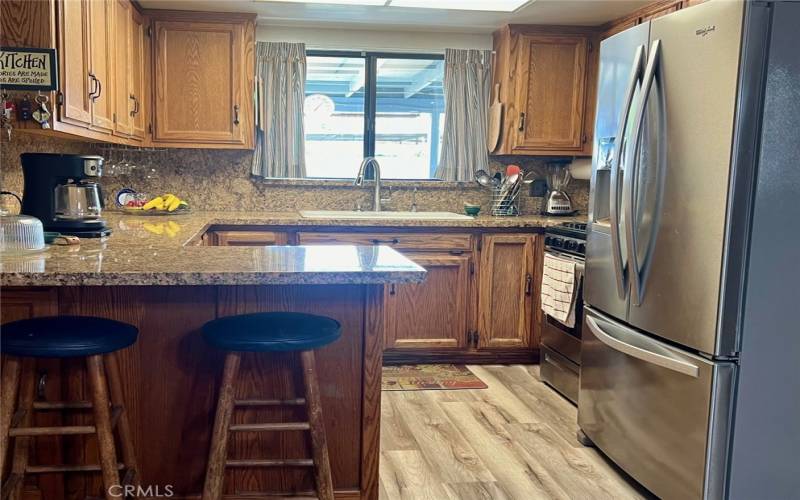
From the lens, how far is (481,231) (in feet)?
12.4

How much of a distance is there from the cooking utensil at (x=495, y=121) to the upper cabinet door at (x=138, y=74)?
81.0 inches

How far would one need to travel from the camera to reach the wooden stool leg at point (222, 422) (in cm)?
174

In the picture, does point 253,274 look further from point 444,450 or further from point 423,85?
point 423,85

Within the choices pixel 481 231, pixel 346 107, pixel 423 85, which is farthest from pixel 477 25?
pixel 481 231

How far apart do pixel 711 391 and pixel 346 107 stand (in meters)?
2.91

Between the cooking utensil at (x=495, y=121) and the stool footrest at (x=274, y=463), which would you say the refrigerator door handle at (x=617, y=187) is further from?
the cooking utensil at (x=495, y=121)

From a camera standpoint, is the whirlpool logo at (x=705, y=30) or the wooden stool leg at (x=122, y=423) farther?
the whirlpool logo at (x=705, y=30)

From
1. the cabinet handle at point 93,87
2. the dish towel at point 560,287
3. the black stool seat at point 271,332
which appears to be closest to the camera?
the black stool seat at point 271,332

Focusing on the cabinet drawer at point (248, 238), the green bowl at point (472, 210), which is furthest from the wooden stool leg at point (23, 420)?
the green bowl at point (472, 210)

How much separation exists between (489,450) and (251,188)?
2309mm

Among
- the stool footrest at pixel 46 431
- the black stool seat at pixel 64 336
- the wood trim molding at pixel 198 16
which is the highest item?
the wood trim molding at pixel 198 16

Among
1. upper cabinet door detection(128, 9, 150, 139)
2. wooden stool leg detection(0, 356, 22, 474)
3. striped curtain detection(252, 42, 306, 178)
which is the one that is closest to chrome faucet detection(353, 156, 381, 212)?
striped curtain detection(252, 42, 306, 178)

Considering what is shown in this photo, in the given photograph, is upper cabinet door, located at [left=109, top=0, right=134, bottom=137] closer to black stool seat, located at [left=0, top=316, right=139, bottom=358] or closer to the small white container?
the small white container

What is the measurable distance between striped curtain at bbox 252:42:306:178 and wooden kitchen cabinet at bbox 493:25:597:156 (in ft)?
4.12
